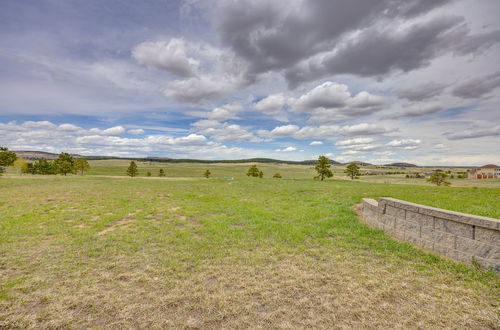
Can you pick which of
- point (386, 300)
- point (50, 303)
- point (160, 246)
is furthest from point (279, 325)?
point (160, 246)

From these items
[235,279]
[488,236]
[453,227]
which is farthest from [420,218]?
[235,279]

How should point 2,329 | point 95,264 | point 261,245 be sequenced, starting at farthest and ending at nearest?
point 261,245 → point 95,264 → point 2,329

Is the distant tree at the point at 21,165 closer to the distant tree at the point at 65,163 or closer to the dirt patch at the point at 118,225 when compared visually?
the distant tree at the point at 65,163

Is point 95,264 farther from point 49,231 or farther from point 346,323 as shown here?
point 346,323

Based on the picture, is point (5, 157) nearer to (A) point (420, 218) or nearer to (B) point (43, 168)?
(B) point (43, 168)

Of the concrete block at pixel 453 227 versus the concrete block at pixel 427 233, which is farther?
the concrete block at pixel 427 233

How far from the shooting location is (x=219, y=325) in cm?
394

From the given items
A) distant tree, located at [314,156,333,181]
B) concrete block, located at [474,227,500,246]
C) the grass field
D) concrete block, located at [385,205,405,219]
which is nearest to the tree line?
the grass field

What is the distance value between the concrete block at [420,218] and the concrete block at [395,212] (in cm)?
23

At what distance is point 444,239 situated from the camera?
638 cm

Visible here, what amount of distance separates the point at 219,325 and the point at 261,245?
402cm

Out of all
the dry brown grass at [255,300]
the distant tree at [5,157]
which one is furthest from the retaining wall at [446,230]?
the distant tree at [5,157]

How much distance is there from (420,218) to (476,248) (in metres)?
1.58

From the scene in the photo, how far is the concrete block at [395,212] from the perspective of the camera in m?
7.87
